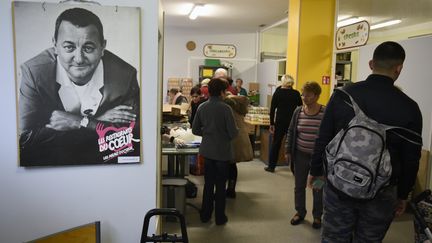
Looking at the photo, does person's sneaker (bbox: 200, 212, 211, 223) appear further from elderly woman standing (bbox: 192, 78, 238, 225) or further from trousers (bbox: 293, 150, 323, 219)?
trousers (bbox: 293, 150, 323, 219)

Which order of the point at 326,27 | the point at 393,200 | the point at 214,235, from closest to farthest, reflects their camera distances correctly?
the point at 393,200, the point at 214,235, the point at 326,27

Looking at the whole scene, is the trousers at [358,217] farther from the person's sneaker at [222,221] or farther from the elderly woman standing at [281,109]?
Result: the elderly woman standing at [281,109]

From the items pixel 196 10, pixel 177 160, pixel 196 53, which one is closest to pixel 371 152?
pixel 177 160

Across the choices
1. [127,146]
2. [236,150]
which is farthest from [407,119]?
[236,150]

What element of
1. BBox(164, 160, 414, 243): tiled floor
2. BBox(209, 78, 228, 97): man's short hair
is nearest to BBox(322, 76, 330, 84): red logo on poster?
BBox(164, 160, 414, 243): tiled floor

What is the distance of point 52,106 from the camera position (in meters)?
1.93

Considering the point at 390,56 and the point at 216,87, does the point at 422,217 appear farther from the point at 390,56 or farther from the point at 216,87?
the point at 216,87

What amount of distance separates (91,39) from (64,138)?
21.9 inches

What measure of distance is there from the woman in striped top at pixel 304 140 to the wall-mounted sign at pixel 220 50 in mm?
7010

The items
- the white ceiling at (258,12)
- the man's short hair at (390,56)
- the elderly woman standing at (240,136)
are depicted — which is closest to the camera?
the man's short hair at (390,56)

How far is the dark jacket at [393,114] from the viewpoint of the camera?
1.83 m

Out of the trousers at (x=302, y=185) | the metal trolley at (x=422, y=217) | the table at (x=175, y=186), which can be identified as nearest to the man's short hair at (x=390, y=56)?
the metal trolley at (x=422, y=217)

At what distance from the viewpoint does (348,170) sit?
1778 millimetres

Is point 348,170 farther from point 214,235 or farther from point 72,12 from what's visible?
point 214,235
